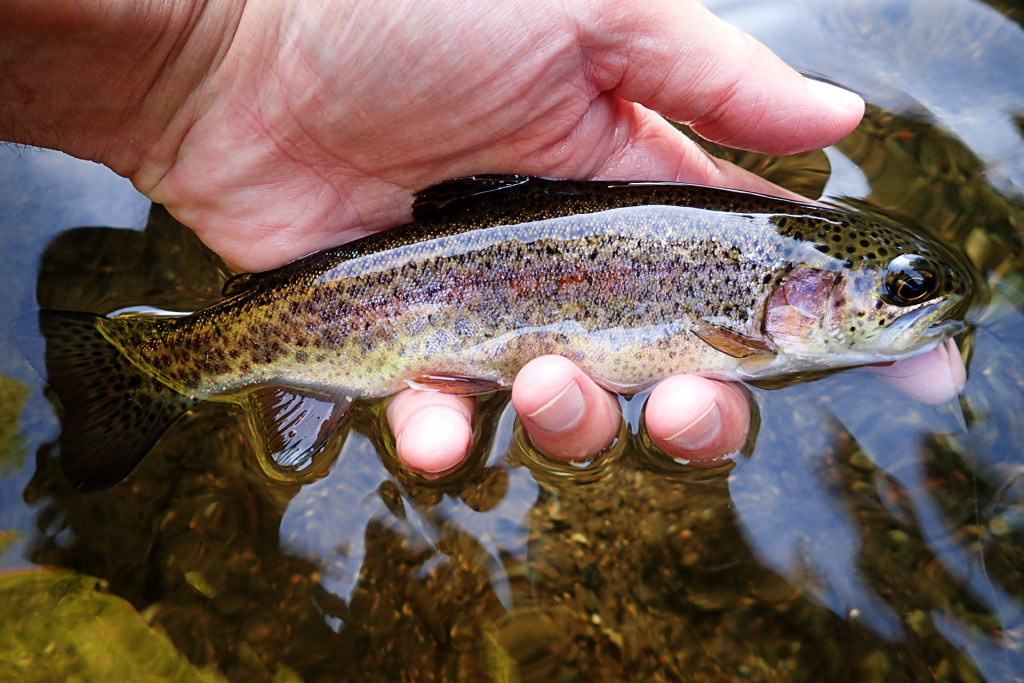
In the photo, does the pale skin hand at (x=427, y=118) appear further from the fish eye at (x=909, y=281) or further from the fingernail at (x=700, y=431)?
the fish eye at (x=909, y=281)

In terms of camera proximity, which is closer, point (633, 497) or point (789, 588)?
point (789, 588)

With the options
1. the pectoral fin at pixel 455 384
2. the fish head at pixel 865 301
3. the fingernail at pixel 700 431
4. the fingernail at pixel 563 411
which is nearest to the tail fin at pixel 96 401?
the pectoral fin at pixel 455 384

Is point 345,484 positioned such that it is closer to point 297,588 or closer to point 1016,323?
point 297,588

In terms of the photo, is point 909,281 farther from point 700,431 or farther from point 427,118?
point 427,118

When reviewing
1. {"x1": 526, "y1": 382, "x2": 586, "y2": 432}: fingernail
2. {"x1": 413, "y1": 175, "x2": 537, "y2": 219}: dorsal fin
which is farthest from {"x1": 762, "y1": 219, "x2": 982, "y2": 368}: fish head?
{"x1": 413, "y1": 175, "x2": 537, "y2": 219}: dorsal fin

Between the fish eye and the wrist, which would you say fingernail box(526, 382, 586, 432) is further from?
the wrist

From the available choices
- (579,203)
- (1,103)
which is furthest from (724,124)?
(1,103)
